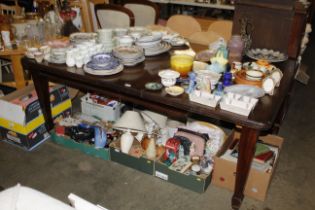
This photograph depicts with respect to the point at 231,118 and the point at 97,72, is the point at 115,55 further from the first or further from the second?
the point at 231,118

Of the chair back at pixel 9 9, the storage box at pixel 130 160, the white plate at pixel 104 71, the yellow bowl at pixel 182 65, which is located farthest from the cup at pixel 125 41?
the chair back at pixel 9 9

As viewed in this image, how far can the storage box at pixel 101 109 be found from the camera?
8.04 feet

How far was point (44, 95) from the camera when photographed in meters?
2.21

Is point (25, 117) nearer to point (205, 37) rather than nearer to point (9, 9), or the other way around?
point (205, 37)

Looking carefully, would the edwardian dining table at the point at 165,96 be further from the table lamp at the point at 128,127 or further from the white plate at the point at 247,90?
the table lamp at the point at 128,127

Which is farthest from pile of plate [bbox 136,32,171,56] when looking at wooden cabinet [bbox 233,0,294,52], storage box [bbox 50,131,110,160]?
storage box [bbox 50,131,110,160]

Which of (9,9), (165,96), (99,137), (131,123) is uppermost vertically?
(9,9)

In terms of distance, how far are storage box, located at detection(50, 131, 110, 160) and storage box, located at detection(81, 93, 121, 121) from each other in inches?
12.7

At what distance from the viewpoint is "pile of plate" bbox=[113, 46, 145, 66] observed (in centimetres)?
185

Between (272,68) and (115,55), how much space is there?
920 millimetres

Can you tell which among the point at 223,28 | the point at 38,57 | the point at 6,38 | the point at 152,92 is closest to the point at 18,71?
the point at 6,38

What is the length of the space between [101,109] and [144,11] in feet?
4.14

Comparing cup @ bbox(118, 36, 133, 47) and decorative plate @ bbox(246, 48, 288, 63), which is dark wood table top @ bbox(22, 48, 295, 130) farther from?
cup @ bbox(118, 36, 133, 47)

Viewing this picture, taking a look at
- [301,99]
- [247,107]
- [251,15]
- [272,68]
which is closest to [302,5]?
[251,15]
